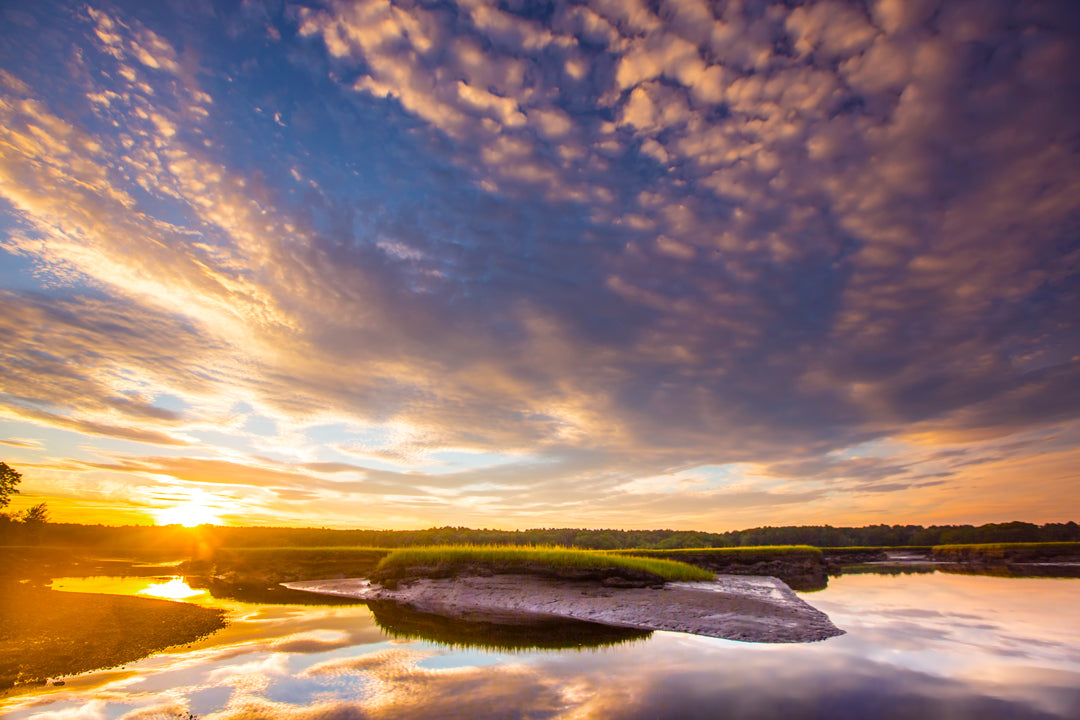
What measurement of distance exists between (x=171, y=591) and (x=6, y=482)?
6643 cm

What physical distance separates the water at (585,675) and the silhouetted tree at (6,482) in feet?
286

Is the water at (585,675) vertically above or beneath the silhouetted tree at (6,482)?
beneath

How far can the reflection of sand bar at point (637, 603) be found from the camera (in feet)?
55.7

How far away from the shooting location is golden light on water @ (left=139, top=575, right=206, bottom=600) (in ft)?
Answer: 98.7

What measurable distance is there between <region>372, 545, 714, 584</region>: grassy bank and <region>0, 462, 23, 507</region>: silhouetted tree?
260 feet

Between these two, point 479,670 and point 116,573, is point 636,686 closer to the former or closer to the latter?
point 479,670

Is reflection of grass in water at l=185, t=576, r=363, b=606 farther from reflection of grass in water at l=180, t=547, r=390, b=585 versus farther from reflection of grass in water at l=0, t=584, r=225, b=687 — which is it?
reflection of grass in water at l=0, t=584, r=225, b=687

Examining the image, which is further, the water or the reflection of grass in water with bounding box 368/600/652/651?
the reflection of grass in water with bounding box 368/600/652/651

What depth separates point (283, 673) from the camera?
1146cm

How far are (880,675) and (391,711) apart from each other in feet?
38.1

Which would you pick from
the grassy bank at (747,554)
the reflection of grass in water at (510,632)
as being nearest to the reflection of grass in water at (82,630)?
the reflection of grass in water at (510,632)

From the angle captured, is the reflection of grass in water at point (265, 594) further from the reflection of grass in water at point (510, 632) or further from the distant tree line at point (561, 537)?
the distant tree line at point (561, 537)

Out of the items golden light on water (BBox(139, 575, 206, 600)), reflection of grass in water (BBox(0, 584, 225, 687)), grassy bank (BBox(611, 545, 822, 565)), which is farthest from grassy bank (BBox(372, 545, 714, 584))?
grassy bank (BBox(611, 545, 822, 565))

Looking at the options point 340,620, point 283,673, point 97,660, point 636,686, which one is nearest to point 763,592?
point 636,686
